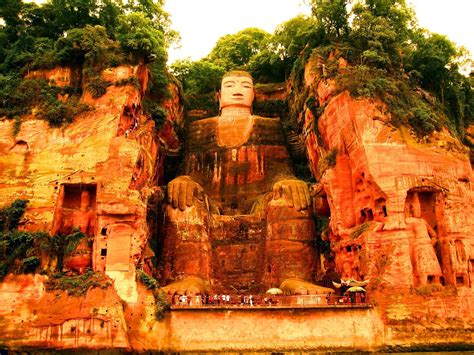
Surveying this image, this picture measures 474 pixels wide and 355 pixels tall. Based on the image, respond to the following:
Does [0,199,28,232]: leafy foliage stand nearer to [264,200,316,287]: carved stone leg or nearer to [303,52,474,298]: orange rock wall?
[264,200,316,287]: carved stone leg

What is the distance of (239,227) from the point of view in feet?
101

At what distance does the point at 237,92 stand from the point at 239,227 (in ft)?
39.8

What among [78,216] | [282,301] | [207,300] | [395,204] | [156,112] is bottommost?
[282,301]

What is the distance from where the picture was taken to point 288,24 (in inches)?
1612

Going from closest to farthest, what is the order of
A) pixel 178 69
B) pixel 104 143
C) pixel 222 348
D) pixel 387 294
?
1. pixel 222 348
2. pixel 387 294
3. pixel 104 143
4. pixel 178 69

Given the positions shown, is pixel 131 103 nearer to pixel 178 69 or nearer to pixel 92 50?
pixel 92 50

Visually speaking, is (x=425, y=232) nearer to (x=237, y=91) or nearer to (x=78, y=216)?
(x=78, y=216)

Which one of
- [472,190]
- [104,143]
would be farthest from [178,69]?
[472,190]

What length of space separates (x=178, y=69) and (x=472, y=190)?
25723 millimetres

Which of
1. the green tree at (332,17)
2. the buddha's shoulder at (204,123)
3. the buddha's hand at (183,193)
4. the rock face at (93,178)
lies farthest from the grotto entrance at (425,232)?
the buddha's shoulder at (204,123)

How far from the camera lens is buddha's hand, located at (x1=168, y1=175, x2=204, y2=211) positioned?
98.8 ft

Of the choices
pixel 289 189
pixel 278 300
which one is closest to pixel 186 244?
pixel 278 300

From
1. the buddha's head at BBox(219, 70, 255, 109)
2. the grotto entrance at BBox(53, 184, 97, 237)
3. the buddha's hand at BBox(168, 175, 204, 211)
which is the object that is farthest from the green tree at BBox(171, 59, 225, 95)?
the grotto entrance at BBox(53, 184, 97, 237)

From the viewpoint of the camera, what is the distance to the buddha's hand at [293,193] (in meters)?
30.2
